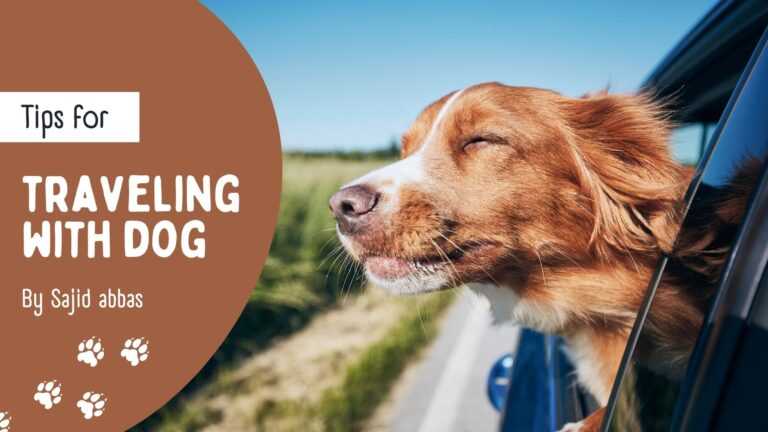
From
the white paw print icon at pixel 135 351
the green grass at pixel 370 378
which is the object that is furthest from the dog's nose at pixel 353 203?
the white paw print icon at pixel 135 351

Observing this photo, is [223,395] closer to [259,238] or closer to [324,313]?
[259,238]

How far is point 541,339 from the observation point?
267 cm

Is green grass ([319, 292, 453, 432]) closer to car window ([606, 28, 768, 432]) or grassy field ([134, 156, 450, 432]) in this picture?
grassy field ([134, 156, 450, 432])

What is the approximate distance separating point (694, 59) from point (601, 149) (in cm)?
71

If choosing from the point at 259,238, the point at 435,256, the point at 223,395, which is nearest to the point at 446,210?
the point at 435,256

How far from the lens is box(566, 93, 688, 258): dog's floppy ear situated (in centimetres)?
154

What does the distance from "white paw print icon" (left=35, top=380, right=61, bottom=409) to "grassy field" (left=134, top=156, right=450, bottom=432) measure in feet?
2.66

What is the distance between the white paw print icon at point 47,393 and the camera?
3.99 metres

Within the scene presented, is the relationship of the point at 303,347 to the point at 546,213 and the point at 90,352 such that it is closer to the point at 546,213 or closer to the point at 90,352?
the point at 90,352

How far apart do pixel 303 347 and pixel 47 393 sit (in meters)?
3.32

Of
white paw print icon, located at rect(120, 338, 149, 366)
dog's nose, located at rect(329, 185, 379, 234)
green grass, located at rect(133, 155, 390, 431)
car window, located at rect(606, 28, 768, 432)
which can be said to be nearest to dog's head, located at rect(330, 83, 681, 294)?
dog's nose, located at rect(329, 185, 379, 234)

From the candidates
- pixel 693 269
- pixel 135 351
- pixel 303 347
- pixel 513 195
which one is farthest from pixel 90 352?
pixel 693 269

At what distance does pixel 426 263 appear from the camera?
1712 mm

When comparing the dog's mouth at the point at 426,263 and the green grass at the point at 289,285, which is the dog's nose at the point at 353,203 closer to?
the dog's mouth at the point at 426,263
